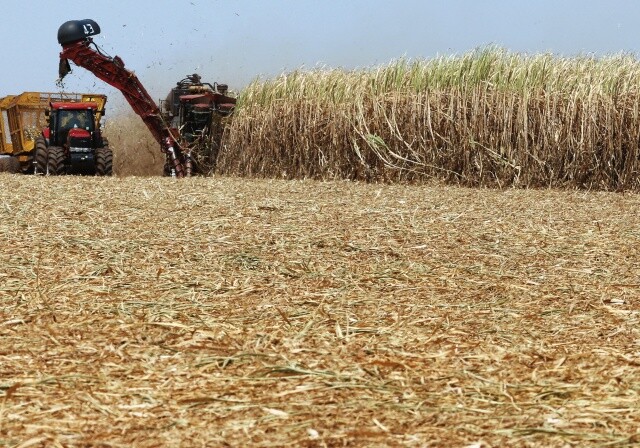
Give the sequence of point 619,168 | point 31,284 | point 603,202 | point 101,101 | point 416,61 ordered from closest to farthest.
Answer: point 31,284
point 603,202
point 619,168
point 416,61
point 101,101

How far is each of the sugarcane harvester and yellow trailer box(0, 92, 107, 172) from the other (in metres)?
2.31

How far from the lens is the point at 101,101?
811 inches

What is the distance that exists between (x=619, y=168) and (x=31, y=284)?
10993 millimetres

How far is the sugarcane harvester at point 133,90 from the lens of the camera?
17.2m

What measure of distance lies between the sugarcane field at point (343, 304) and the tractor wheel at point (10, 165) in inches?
314

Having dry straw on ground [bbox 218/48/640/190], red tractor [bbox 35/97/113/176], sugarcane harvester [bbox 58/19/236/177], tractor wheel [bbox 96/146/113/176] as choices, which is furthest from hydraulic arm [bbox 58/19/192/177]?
dry straw on ground [bbox 218/48/640/190]

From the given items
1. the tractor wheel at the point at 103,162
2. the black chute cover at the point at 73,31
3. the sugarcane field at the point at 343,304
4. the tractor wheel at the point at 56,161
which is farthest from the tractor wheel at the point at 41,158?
the sugarcane field at the point at 343,304

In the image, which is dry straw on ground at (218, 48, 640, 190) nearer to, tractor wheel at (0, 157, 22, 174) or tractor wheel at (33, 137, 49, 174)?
tractor wheel at (33, 137, 49, 174)

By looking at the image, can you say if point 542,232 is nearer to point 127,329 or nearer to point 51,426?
point 127,329

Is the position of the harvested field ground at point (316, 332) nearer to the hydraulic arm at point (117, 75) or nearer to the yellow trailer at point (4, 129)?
the hydraulic arm at point (117, 75)

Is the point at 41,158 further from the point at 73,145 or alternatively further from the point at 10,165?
the point at 10,165

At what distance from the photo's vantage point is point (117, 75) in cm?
1781

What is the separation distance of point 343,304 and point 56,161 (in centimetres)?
1338

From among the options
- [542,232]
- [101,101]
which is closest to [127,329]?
[542,232]
